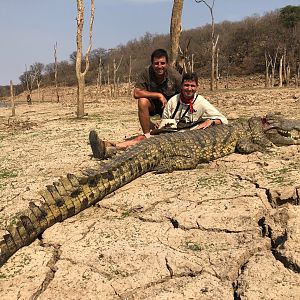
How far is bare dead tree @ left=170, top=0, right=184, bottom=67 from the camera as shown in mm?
10820

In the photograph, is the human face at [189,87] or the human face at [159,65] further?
the human face at [159,65]

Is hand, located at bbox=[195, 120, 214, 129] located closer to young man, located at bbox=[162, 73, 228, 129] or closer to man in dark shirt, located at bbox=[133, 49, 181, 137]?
young man, located at bbox=[162, 73, 228, 129]

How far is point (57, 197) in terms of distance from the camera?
3443 millimetres

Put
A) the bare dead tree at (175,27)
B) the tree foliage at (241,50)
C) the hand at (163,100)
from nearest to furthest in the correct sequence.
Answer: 1. the hand at (163,100)
2. the bare dead tree at (175,27)
3. the tree foliage at (241,50)

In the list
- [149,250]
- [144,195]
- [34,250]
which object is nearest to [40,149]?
[144,195]

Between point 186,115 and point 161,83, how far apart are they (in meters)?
0.81

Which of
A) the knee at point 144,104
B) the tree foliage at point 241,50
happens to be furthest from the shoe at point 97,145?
the tree foliage at point 241,50

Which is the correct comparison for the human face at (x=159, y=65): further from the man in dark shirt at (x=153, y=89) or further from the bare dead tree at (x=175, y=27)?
the bare dead tree at (x=175, y=27)

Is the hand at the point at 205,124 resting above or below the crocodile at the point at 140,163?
above

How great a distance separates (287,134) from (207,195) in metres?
2.31

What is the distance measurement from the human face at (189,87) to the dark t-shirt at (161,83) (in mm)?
794

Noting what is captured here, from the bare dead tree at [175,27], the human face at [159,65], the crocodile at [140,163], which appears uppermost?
the bare dead tree at [175,27]

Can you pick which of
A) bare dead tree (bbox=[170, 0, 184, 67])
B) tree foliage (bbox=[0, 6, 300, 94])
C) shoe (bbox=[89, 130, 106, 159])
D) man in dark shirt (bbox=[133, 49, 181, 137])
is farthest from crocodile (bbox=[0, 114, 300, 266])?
tree foliage (bbox=[0, 6, 300, 94])

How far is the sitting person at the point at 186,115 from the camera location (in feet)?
18.0
